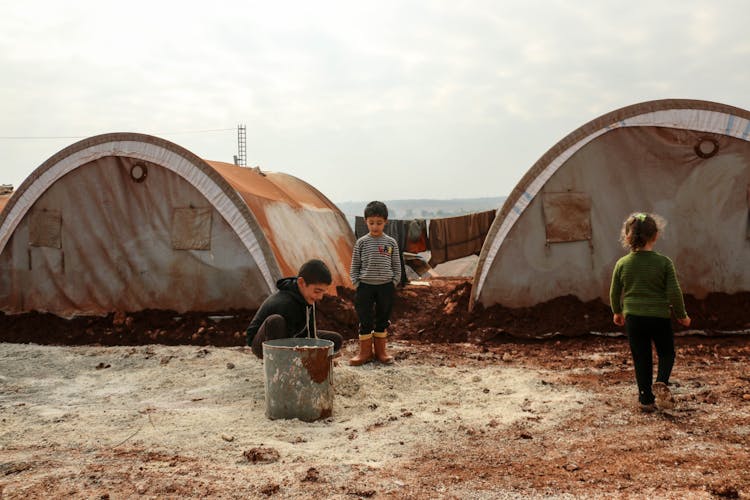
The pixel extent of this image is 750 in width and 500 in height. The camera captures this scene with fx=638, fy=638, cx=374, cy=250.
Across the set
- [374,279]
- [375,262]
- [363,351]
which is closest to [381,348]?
[363,351]

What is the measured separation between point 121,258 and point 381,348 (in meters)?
4.18

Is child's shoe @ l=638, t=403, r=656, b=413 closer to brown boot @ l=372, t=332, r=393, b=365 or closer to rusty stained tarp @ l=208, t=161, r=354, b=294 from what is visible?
brown boot @ l=372, t=332, r=393, b=365

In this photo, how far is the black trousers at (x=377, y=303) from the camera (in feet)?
20.4

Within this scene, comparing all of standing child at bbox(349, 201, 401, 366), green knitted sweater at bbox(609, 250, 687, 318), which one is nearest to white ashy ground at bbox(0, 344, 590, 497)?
standing child at bbox(349, 201, 401, 366)

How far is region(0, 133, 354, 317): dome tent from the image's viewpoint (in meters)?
8.07

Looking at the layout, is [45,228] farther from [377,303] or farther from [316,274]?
[316,274]

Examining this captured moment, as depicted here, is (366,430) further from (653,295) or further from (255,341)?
(653,295)

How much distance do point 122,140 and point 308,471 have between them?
641 cm

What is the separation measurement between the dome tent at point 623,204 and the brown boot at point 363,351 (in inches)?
99.8

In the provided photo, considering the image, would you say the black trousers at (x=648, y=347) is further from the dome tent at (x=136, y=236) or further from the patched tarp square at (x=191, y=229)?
the patched tarp square at (x=191, y=229)

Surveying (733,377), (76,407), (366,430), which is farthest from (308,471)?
(733,377)

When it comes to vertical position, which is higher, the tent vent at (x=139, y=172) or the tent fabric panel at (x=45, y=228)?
the tent vent at (x=139, y=172)

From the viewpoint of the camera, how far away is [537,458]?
11.5 ft

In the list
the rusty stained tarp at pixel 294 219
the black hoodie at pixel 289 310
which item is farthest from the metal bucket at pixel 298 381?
the rusty stained tarp at pixel 294 219
